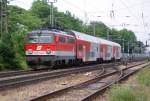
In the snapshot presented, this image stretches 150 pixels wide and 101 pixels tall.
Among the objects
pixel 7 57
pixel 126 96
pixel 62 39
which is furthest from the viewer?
pixel 7 57

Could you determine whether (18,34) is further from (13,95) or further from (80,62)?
(13,95)

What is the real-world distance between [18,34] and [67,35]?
734cm

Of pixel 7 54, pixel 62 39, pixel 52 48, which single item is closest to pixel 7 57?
pixel 7 54

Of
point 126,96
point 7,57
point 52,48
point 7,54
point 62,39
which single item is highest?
point 62,39

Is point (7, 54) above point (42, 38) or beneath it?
beneath

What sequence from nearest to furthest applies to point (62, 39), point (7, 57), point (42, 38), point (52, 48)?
point (52, 48)
point (42, 38)
point (62, 39)
point (7, 57)

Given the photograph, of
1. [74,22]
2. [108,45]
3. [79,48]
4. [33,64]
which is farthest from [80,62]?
[74,22]

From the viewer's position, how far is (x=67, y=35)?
3534cm

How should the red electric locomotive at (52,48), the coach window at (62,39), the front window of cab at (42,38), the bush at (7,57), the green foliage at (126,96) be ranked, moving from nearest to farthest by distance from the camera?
1. the green foliage at (126,96)
2. the red electric locomotive at (52,48)
3. the front window of cab at (42,38)
4. the coach window at (62,39)
5. the bush at (7,57)

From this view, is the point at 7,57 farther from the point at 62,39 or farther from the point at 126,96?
the point at 126,96

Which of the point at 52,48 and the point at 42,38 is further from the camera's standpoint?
the point at 42,38

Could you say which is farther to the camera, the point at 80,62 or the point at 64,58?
the point at 80,62

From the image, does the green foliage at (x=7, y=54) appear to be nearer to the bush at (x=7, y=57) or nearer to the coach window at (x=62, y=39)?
the bush at (x=7, y=57)

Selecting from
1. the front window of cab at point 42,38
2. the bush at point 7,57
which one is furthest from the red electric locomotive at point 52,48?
the bush at point 7,57
